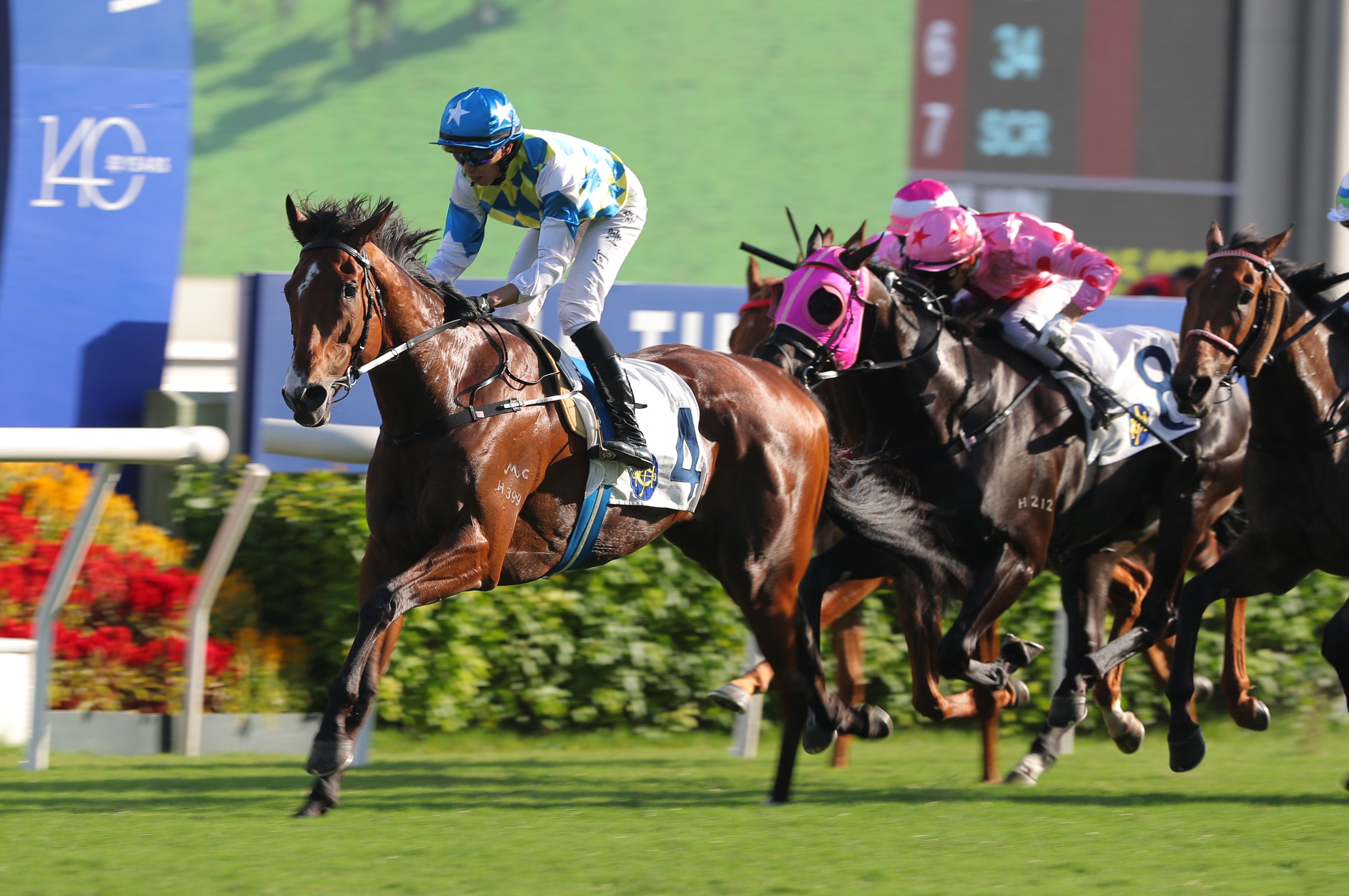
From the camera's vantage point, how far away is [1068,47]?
1161 cm

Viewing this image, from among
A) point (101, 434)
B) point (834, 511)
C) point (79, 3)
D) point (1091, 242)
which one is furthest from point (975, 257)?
point (1091, 242)

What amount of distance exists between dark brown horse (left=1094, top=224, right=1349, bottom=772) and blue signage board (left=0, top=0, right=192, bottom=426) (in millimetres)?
4341

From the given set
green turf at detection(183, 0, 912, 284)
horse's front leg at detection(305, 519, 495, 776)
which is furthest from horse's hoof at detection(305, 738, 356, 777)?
green turf at detection(183, 0, 912, 284)

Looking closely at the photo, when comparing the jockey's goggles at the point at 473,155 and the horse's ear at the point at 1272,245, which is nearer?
the jockey's goggles at the point at 473,155

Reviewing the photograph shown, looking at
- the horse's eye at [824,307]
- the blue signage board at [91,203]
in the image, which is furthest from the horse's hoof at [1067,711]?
the blue signage board at [91,203]

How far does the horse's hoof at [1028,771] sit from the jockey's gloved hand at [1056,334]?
1365mm

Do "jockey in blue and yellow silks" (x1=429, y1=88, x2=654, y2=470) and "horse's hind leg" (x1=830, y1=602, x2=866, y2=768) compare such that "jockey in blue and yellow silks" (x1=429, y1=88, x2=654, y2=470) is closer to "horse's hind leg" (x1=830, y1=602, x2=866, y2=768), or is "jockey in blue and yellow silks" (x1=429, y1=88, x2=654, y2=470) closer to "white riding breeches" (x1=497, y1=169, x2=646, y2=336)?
"white riding breeches" (x1=497, y1=169, x2=646, y2=336)

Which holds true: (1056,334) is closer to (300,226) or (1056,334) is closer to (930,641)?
(930,641)

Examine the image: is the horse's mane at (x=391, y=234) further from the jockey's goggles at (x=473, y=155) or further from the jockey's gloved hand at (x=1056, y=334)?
the jockey's gloved hand at (x=1056, y=334)

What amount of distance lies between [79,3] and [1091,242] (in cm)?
765

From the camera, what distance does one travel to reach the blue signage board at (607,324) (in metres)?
6.25

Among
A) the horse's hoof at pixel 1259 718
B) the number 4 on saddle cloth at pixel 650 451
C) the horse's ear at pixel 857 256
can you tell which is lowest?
the horse's hoof at pixel 1259 718

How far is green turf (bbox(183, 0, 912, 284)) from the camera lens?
12469mm

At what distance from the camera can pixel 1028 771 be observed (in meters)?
5.26
